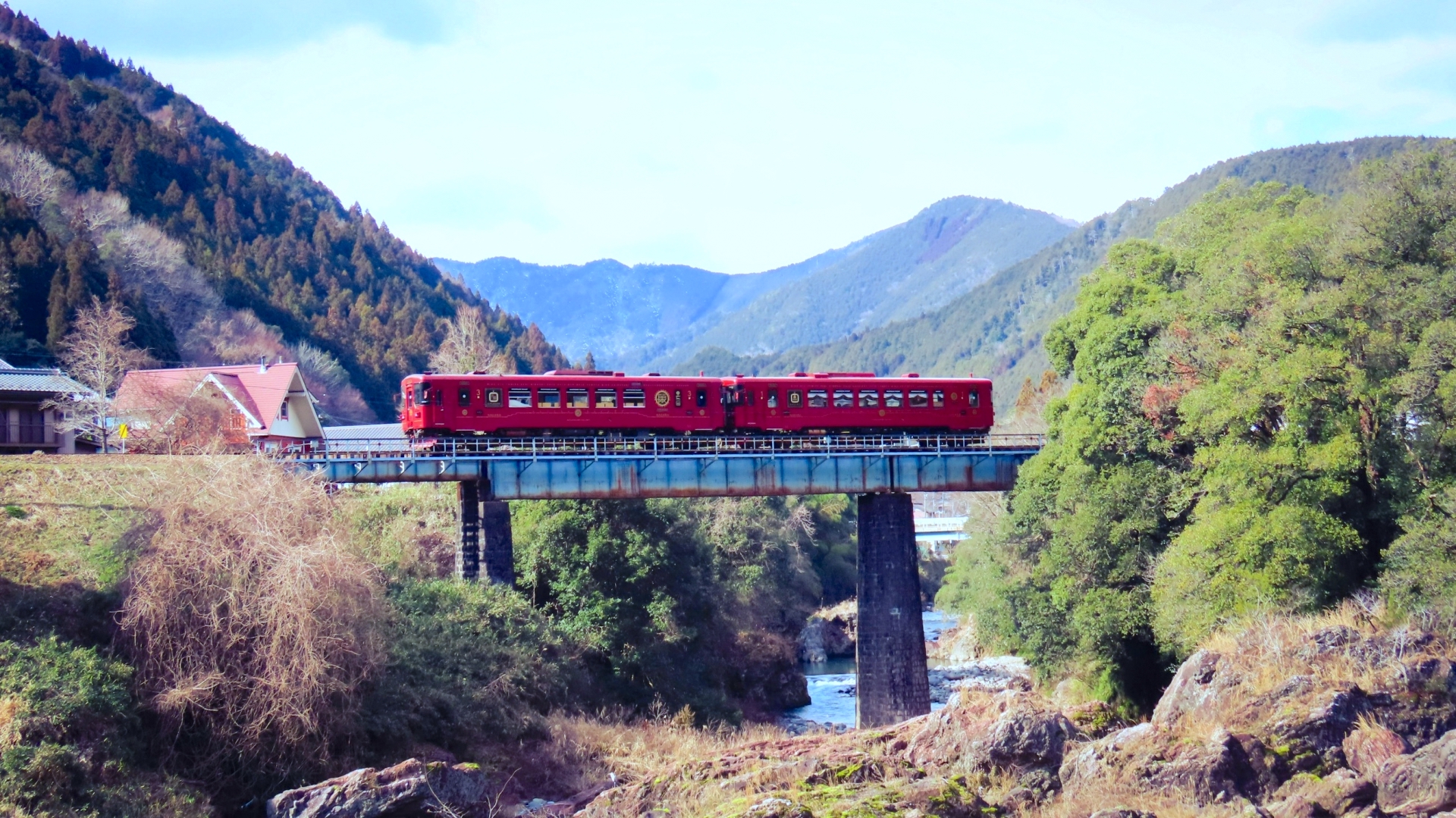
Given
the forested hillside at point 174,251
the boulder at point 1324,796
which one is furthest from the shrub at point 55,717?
the forested hillside at point 174,251

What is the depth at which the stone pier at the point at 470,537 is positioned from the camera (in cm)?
3303

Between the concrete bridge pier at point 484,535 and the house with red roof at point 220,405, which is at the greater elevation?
the house with red roof at point 220,405

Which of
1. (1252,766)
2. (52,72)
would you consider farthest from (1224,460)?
(52,72)

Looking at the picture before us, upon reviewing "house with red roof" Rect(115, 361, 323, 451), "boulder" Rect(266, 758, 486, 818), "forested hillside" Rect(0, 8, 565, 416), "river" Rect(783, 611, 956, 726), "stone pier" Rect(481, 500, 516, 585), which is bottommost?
"river" Rect(783, 611, 956, 726)

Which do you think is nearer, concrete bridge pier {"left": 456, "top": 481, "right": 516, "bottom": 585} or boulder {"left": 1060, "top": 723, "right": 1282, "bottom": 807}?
boulder {"left": 1060, "top": 723, "right": 1282, "bottom": 807}

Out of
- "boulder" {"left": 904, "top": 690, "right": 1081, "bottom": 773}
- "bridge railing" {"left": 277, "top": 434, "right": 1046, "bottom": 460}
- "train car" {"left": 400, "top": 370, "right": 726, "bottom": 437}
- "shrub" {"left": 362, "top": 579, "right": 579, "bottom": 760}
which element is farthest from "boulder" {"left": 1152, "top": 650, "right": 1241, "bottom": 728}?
"train car" {"left": 400, "top": 370, "right": 726, "bottom": 437}

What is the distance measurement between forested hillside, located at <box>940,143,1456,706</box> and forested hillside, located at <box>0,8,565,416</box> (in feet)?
172

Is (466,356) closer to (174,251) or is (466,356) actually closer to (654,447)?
(654,447)

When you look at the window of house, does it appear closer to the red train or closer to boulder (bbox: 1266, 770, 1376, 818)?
the red train

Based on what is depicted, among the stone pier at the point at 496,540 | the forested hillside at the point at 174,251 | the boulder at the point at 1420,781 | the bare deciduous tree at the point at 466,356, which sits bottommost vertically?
the boulder at the point at 1420,781

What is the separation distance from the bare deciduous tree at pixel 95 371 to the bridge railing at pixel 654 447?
8507 millimetres

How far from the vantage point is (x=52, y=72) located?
96.9m

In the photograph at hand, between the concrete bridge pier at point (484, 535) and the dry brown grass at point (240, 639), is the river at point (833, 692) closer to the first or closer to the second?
the concrete bridge pier at point (484, 535)

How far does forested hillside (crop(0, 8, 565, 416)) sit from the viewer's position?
64.6 m
